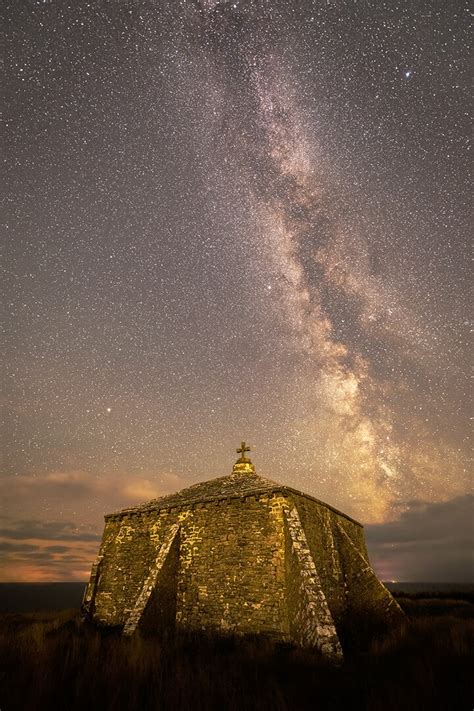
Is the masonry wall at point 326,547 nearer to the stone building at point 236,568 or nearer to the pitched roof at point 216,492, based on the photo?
the stone building at point 236,568

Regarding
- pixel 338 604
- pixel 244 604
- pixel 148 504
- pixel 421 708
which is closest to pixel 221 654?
pixel 244 604

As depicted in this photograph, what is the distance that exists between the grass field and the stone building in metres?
0.98

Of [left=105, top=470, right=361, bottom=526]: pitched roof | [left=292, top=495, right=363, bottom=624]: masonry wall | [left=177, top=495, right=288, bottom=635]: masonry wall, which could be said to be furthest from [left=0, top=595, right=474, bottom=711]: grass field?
[left=105, top=470, right=361, bottom=526]: pitched roof

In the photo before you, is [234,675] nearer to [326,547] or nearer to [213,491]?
[213,491]

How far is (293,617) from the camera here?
1164 cm

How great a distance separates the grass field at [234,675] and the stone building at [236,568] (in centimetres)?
98

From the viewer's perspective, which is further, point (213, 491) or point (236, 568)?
point (213, 491)

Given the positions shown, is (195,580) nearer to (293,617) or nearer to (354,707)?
(293,617)

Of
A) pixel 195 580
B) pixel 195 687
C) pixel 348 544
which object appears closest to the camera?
pixel 195 687

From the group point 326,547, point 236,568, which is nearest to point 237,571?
point 236,568

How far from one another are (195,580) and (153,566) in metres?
1.62

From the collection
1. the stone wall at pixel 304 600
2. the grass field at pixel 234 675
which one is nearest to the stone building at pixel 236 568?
the stone wall at pixel 304 600

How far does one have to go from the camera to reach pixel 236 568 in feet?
43.0

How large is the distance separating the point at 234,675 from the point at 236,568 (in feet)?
17.7
